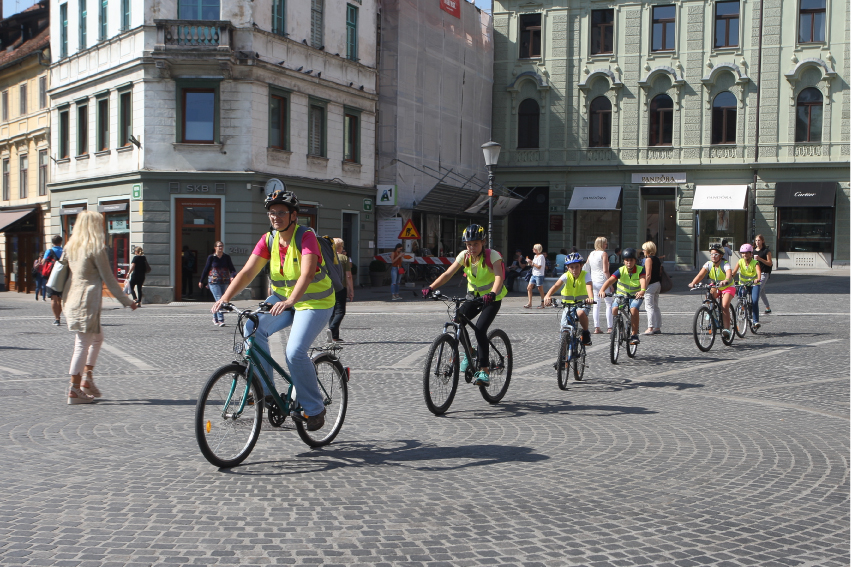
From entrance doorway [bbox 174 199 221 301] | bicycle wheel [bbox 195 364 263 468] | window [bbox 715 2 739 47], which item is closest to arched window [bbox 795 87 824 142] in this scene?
window [bbox 715 2 739 47]

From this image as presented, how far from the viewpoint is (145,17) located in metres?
25.7

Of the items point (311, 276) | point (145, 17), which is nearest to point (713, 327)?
point (311, 276)

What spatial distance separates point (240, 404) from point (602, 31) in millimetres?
37478

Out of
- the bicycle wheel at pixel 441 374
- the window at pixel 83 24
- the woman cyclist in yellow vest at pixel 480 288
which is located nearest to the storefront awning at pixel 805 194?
the window at pixel 83 24

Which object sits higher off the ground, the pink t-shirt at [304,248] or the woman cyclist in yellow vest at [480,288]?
the pink t-shirt at [304,248]

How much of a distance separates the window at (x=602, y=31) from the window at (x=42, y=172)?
24.0 metres

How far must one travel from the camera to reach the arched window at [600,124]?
40312mm

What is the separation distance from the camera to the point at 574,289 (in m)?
10.6

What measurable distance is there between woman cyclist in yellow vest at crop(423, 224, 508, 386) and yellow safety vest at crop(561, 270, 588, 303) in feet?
6.67

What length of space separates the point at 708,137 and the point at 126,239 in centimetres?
2511

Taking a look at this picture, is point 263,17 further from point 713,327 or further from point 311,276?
point 311,276

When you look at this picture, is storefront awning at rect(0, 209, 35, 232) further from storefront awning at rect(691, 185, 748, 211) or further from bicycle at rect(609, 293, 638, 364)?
bicycle at rect(609, 293, 638, 364)

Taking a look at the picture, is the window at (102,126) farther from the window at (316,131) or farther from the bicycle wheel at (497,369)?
the bicycle wheel at (497,369)

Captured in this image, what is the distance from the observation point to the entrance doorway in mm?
26297
